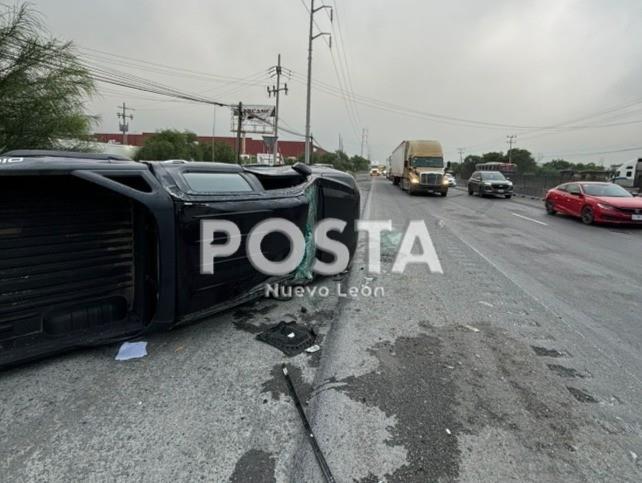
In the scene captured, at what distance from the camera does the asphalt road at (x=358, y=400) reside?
1.93 metres

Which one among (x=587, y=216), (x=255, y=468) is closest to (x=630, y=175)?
(x=587, y=216)

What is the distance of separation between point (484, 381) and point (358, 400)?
41.0 inches

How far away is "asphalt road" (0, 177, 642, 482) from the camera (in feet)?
6.33

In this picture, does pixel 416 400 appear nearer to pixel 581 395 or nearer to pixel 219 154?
A: pixel 581 395

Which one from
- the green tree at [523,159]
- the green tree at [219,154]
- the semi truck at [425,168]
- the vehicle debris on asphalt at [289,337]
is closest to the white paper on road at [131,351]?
the vehicle debris on asphalt at [289,337]

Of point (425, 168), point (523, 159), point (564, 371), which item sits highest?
point (523, 159)

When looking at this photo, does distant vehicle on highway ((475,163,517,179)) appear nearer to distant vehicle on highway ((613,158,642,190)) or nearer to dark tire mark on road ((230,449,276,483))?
distant vehicle on highway ((613,158,642,190))

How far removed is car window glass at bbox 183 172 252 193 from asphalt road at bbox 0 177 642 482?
1.35 m

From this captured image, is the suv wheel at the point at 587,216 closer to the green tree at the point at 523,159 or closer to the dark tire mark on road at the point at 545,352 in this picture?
the dark tire mark on road at the point at 545,352

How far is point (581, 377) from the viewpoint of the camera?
2824 millimetres

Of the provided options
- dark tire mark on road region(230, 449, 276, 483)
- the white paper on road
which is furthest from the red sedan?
the white paper on road

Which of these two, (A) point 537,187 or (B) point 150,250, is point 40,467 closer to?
(B) point 150,250

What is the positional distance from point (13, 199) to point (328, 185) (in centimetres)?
353

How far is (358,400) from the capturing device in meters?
2.49
